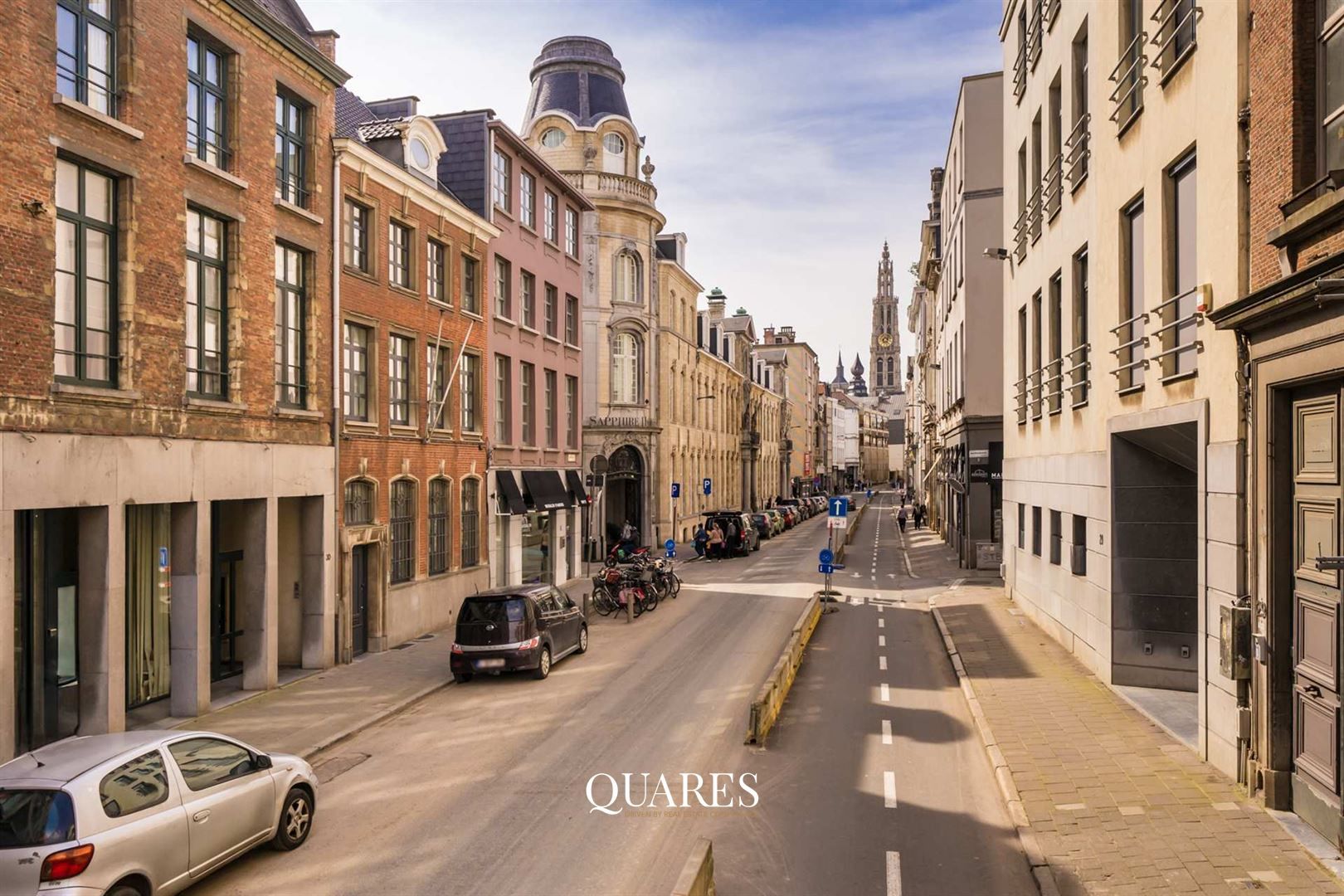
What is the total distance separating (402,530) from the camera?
21.2m

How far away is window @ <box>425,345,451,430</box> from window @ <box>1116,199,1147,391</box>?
46.7 feet

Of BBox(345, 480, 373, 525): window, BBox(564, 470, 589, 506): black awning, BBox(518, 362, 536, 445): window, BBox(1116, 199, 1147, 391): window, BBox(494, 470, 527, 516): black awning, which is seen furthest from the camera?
BBox(564, 470, 589, 506): black awning

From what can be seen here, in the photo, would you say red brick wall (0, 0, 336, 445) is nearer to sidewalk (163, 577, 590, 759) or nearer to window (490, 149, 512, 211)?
sidewalk (163, 577, 590, 759)

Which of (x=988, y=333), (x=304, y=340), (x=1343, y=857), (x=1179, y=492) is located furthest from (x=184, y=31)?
(x=988, y=333)

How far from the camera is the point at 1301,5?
895cm

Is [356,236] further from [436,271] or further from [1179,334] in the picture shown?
[1179,334]

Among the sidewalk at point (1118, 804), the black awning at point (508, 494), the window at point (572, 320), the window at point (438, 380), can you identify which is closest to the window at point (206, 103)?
the window at point (438, 380)

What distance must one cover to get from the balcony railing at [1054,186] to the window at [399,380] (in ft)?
47.0

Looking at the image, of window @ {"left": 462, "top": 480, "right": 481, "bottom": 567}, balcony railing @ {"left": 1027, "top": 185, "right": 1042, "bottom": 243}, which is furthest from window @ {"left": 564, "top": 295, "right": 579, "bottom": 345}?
balcony railing @ {"left": 1027, "top": 185, "right": 1042, "bottom": 243}

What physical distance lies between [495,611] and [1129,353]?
11.4m

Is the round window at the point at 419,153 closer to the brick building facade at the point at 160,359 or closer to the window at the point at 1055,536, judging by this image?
the brick building facade at the point at 160,359

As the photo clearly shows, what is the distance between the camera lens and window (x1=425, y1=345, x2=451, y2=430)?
72.9 ft

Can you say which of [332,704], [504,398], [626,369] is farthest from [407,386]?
[626,369]

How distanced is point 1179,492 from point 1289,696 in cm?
518
